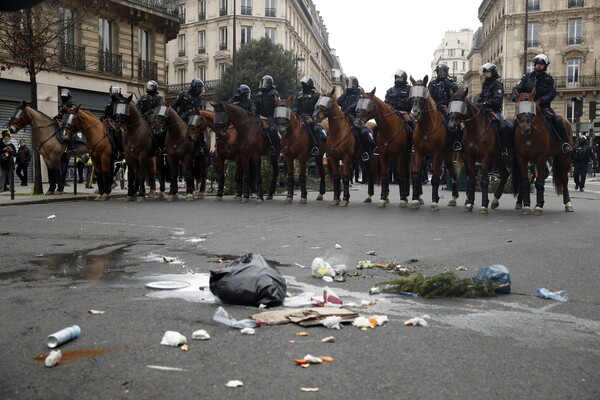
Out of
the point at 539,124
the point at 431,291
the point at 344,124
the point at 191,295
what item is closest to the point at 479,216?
the point at 539,124

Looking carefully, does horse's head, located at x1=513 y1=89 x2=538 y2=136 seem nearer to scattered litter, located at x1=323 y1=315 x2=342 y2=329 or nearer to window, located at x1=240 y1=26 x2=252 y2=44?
scattered litter, located at x1=323 y1=315 x2=342 y2=329

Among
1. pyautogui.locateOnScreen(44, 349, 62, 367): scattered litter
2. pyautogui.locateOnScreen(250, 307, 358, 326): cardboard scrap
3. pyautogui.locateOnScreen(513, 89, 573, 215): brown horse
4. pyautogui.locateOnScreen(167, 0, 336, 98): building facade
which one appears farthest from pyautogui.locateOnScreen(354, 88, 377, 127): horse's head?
pyautogui.locateOnScreen(167, 0, 336, 98): building facade

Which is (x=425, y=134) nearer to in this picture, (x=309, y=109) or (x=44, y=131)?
(x=309, y=109)

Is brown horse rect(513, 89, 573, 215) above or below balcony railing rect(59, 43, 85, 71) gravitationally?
below

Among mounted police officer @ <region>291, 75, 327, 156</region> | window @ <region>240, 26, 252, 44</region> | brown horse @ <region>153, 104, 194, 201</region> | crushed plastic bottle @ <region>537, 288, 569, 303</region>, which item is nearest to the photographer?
crushed plastic bottle @ <region>537, 288, 569, 303</region>

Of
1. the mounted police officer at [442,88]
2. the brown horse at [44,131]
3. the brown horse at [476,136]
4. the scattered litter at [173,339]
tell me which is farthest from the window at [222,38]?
the scattered litter at [173,339]

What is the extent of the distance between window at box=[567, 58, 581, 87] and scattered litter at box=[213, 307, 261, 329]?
6641 centimetres

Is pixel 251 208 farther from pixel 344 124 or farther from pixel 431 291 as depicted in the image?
pixel 431 291

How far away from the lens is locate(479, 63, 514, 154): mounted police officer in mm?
14031

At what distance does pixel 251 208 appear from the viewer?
50.3 ft

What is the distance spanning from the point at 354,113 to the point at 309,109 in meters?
1.47

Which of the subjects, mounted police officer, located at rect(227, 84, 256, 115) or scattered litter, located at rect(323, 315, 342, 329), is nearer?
scattered litter, located at rect(323, 315, 342, 329)

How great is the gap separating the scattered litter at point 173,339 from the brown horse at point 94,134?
1473cm

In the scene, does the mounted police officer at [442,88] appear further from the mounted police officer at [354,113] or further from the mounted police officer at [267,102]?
the mounted police officer at [267,102]
